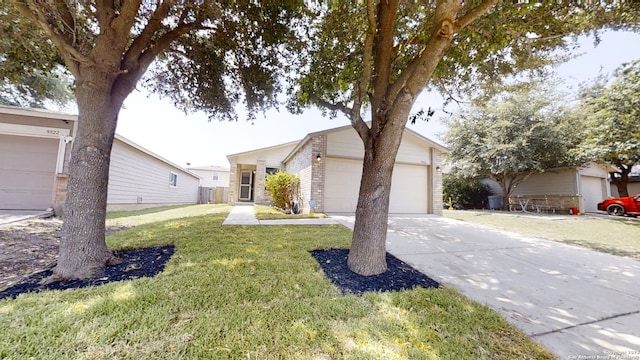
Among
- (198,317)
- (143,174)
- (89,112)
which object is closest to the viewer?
(198,317)

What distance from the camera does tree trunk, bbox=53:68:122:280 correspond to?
2.90m

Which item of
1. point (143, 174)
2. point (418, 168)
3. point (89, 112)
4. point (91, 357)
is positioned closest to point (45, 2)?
point (89, 112)

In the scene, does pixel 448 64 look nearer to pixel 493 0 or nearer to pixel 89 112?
pixel 493 0

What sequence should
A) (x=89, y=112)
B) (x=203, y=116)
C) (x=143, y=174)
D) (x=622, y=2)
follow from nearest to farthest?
(x=89, y=112)
(x=622, y=2)
(x=203, y=116)
(x=143, y=174)

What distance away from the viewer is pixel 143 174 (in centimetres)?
1158

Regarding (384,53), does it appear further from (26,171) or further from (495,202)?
(495,202)

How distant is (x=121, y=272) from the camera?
3031 millimetres

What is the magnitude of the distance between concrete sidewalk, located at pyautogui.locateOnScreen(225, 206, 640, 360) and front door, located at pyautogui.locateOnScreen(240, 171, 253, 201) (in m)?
14.5

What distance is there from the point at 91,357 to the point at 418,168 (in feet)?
35.9

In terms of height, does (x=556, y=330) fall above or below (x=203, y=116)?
below

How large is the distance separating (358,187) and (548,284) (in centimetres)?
702

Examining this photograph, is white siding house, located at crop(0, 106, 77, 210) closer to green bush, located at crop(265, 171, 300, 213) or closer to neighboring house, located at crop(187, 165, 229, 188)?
green bush, located at crop(265, 171, 300, 213)

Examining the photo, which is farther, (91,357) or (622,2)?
(622,2)

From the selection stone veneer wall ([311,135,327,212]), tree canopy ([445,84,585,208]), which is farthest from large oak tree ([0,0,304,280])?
tree canopy ([445,84,585,208])
